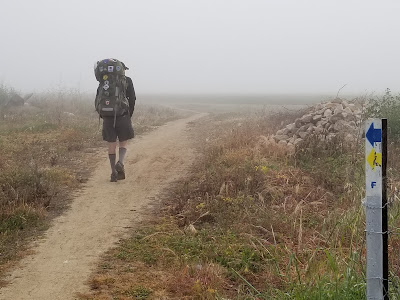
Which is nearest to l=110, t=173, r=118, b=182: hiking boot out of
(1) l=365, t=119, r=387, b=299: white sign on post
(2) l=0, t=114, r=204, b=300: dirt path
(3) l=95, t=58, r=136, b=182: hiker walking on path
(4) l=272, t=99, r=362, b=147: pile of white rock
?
(3) l=95, t=58, r=136, b=182: hiker walking on path

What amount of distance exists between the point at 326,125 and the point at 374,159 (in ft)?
29.5

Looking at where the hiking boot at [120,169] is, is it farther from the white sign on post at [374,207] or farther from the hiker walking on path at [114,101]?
the white sign on post at [374,207]

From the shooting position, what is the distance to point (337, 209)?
5852 mm

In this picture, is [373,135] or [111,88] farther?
[111,88]

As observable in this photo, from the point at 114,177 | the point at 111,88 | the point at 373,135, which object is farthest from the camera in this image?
the point at 114,177

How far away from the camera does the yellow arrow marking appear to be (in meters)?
2.54

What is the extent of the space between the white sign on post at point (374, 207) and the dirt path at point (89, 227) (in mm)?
2674

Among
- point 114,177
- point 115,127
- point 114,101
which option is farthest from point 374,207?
point 114,177

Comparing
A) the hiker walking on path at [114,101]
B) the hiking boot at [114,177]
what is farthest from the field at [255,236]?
the hiker walking on path at [114,101]

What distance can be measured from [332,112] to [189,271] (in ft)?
29.6

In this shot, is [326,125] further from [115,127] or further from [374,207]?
[374,207]

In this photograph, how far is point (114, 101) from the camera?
25.5 feet

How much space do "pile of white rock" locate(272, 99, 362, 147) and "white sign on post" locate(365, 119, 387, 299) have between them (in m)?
7.20

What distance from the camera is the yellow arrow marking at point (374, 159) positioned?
2.54m
